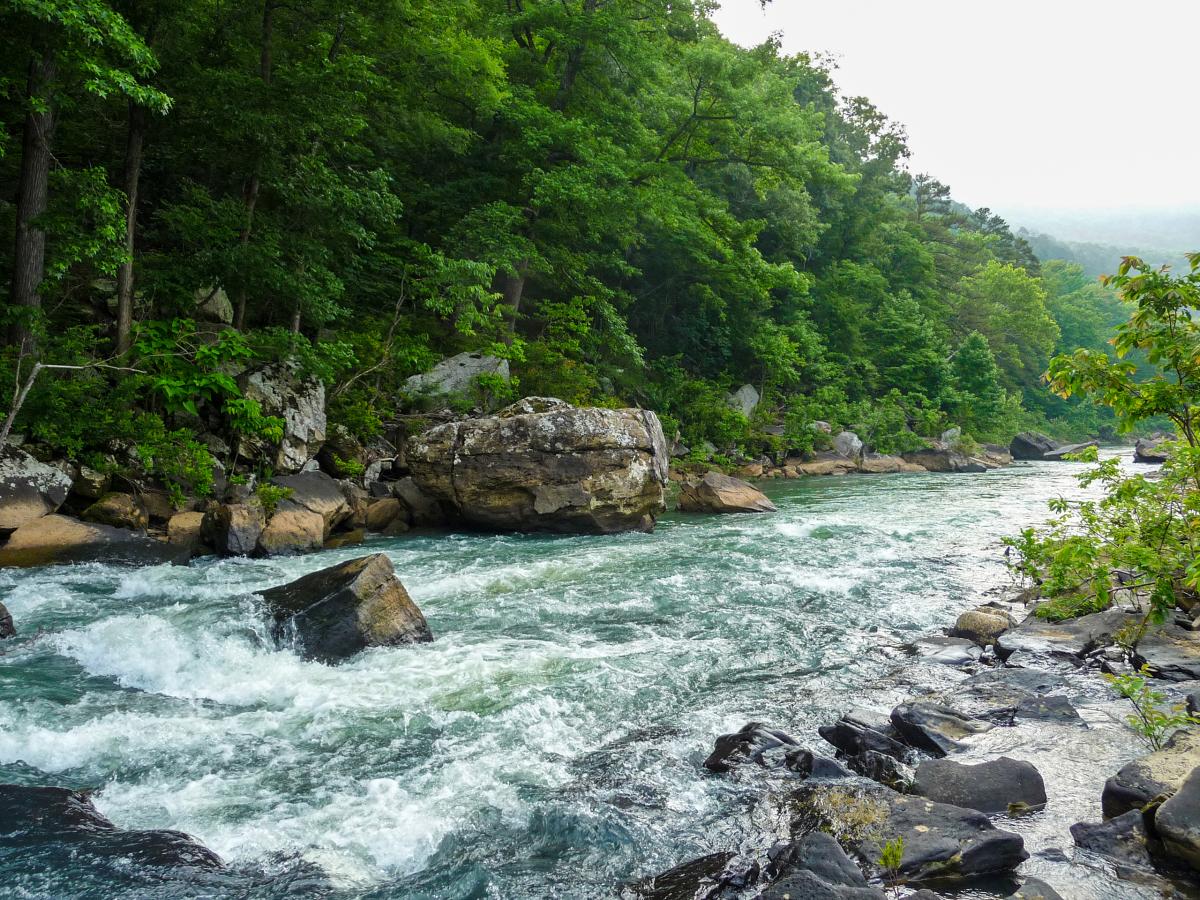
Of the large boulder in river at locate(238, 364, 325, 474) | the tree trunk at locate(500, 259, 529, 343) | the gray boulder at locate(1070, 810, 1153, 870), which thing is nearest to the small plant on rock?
the gray boulder at locate(1070, 810, 1153, 870)

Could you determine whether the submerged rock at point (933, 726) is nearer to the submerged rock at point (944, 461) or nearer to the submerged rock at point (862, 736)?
the submerged rock at point (862, 736)

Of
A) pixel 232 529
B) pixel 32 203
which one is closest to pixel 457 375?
pixel 232 529

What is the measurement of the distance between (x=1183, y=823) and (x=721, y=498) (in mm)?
13855

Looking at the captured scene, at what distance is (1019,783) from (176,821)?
16.2 ft

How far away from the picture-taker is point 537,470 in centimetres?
1373

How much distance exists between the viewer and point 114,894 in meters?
3.50

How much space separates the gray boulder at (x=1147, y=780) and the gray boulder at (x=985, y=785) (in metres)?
0.36

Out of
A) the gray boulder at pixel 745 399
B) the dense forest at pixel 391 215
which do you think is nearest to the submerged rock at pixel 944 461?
the dense forest at pixel 391 215

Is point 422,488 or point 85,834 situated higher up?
point 422,488

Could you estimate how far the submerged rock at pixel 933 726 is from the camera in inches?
202

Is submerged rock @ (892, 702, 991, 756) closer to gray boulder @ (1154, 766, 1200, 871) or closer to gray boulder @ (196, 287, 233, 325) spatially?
gray boulder @ (1154, 766, 1200, 871)

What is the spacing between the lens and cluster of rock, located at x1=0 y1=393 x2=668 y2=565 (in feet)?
37.3

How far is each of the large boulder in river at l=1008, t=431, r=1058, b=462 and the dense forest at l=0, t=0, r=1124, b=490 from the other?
8.57m

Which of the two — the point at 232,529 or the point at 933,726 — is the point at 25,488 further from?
the point at 933,726
